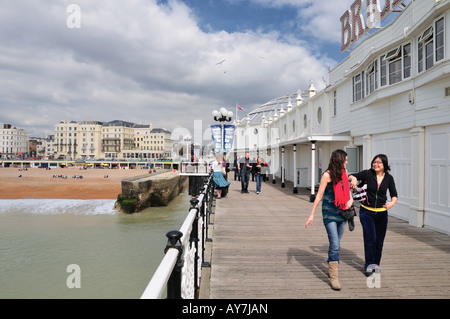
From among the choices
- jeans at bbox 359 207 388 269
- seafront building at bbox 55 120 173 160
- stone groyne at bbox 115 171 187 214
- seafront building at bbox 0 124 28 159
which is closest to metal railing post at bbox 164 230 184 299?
jeans at bbox 359 207 388 269

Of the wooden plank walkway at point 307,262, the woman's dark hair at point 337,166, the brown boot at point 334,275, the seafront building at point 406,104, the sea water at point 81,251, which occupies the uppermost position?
the seafront building at point 406,104

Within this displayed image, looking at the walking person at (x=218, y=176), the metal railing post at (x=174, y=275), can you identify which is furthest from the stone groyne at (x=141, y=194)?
the metal railing post at (x=174, y=275)

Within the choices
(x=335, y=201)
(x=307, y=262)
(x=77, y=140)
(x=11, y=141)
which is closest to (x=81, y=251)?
(x=307, y=262)

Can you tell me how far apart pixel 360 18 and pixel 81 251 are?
15.8m

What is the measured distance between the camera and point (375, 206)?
13.7 ft

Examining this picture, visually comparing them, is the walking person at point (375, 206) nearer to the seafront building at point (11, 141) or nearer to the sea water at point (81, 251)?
the sea water at point (81, 251)

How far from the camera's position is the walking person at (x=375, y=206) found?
13.6 feet

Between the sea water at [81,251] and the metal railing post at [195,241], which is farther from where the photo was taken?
the sea water at [81,251]

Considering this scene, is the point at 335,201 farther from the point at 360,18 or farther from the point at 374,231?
the point at 360,18

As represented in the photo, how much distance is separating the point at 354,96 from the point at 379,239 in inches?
325

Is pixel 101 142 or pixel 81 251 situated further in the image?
pixel 101 142
